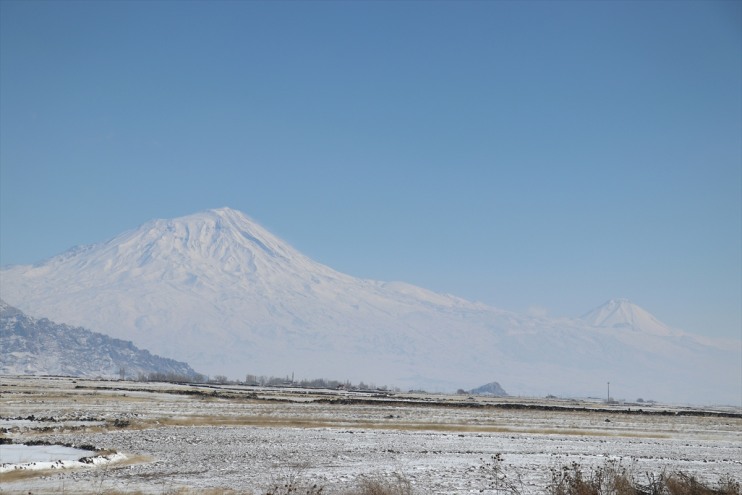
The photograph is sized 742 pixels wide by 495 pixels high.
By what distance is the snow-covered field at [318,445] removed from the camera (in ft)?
81.4

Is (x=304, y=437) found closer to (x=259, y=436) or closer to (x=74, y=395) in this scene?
(x=259, y=436)

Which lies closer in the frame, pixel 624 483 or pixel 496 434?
pixel 624 483

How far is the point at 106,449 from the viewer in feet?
102

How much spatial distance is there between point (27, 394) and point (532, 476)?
53258 mm

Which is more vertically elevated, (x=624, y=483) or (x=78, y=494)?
(x=624, y=483)

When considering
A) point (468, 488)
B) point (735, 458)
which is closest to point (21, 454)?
point (468, 488)

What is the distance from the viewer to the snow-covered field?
24797 millimetres

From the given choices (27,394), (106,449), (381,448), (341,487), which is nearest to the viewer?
(341,487)

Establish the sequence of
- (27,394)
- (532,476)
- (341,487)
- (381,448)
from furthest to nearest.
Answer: (27,394) < (381,448) < (532,476) < (341,487)

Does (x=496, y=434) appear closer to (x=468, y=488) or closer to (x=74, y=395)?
(x=468, y=488)

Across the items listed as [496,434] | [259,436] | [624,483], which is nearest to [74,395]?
[259,436]

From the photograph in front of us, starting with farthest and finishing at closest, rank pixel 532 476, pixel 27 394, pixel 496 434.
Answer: pixel 27 394 → pixel 496 434 → pixel 532 476

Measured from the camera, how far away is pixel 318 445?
36594 millimetres

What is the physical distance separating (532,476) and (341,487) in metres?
7.91
